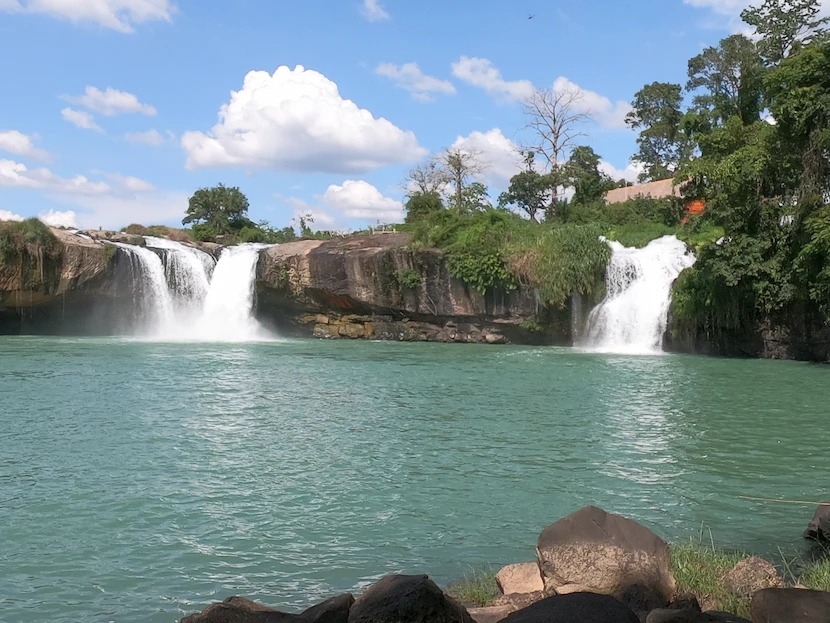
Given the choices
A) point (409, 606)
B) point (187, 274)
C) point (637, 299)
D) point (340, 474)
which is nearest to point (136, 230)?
point (187, 274)

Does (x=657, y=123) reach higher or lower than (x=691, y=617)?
higher

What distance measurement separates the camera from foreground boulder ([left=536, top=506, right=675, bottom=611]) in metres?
4.83

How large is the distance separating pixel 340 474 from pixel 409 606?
5.70 m

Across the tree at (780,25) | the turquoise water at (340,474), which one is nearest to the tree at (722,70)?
the tree at (780,25)

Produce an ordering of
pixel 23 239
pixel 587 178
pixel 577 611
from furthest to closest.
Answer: pixel 587 178 < pixel 23 239 < pixel 577 611

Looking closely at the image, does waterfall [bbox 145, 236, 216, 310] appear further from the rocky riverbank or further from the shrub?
the rocky riverbank

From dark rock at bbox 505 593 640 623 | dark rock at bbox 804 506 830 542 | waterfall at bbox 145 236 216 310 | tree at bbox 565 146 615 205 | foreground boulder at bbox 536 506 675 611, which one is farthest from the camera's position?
tree at bbox 565 146 615 205

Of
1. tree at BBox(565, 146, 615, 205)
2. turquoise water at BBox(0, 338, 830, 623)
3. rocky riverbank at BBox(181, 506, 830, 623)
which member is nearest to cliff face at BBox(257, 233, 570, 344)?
turquoise water at BBox(0, 338, 830, 623)

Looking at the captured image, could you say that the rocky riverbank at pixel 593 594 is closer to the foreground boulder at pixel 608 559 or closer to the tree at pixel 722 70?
the foreground boulder at pixel 608 559

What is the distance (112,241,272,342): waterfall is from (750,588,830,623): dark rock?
3080cm

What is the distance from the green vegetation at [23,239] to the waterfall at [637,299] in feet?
70.1

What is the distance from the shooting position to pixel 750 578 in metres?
5.30

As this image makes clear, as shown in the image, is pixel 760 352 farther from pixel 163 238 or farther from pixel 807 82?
pixel 163 238

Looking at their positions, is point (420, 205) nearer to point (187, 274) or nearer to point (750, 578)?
point (187, 274)
